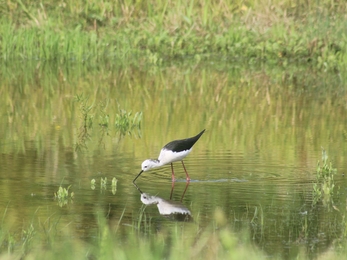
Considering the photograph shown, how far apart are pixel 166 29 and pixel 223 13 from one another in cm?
173

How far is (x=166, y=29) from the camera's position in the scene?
73.9 ft

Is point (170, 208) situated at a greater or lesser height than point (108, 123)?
greater

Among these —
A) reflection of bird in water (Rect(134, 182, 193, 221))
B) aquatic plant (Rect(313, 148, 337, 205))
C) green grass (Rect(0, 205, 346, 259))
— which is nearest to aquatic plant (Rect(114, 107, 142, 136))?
aquatic plant (Rect(313, 148, 337, 205))

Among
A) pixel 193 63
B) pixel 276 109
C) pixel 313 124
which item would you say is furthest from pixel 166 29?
pixel 313 124

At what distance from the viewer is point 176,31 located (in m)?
22.6

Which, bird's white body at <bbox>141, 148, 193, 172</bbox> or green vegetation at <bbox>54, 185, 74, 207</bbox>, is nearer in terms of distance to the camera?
green vegetation at <bbox>54, 185, 74, 207</bbox>

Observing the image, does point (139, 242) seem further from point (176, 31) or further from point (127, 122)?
point (176, 31)

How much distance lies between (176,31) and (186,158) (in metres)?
12.1

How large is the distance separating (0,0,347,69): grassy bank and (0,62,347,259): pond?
2165 millimetres

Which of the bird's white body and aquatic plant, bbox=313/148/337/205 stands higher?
the bird's white body

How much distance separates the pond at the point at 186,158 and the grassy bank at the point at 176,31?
2165 millimetres

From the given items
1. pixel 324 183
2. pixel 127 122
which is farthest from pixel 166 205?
pixel 127 122

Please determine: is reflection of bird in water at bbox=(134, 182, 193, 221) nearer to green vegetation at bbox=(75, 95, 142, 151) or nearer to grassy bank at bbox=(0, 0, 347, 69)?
green vegetation at bbox=(75, 95, 142, 151)

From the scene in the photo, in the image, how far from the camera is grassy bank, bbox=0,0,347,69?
70.3 feet
